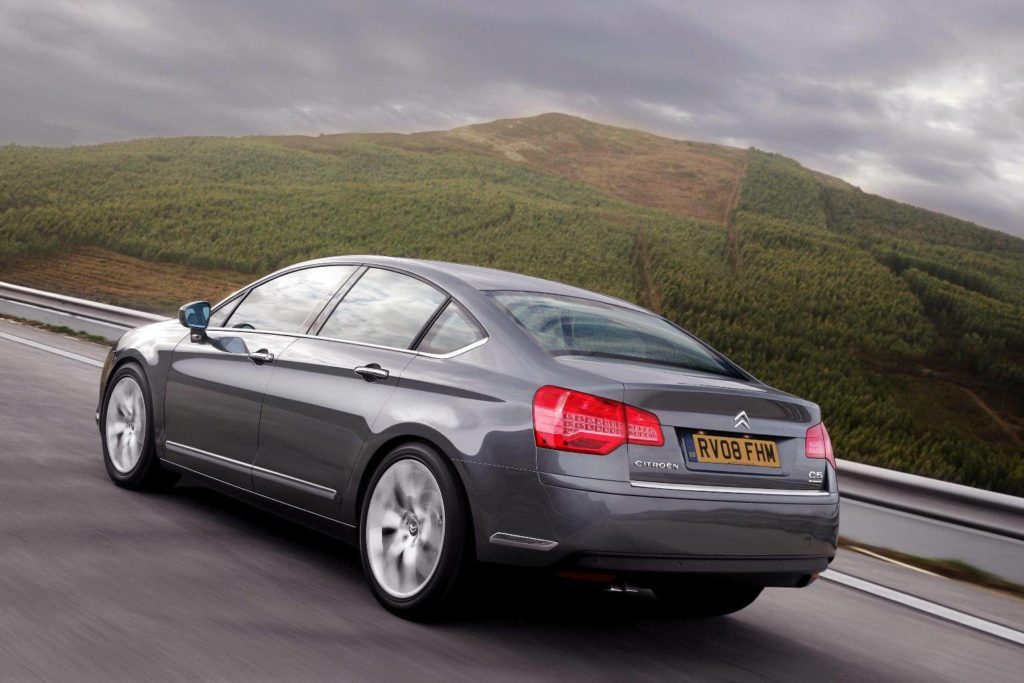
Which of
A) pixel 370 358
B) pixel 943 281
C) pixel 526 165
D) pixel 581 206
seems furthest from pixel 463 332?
pixel 526 165

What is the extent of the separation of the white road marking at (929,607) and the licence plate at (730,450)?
198cm

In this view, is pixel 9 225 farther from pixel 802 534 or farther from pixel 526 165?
pixel 526 165

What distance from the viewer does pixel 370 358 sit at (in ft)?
16.2

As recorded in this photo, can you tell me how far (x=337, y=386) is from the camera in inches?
197

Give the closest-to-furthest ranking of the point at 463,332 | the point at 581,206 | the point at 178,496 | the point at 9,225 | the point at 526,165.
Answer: the point at 463,332 < the point at 178,496 < the point at 9,225 < the point at 581,206 < the point at 526,165

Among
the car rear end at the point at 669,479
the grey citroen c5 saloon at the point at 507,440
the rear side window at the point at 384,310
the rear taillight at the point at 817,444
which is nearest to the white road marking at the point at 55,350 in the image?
the grey citroen c5 saloon at the point at 507,440

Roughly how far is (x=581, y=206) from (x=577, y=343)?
49.1 m

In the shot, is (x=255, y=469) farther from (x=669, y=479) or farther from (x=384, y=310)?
(x=669, y=479)

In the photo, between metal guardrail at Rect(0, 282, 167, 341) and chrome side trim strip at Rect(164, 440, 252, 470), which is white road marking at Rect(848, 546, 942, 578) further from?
metal guardrail at Rect(0, 282, 167, 341)

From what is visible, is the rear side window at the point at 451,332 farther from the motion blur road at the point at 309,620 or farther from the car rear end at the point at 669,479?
the motion blur road at the point at 309,620

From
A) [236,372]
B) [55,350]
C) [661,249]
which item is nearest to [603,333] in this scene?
[236,372]

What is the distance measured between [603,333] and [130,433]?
Answer: 300 centimetres

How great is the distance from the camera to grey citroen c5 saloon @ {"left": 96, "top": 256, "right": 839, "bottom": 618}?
4.08 m

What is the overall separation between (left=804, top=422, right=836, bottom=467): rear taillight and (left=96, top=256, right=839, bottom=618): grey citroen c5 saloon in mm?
13
